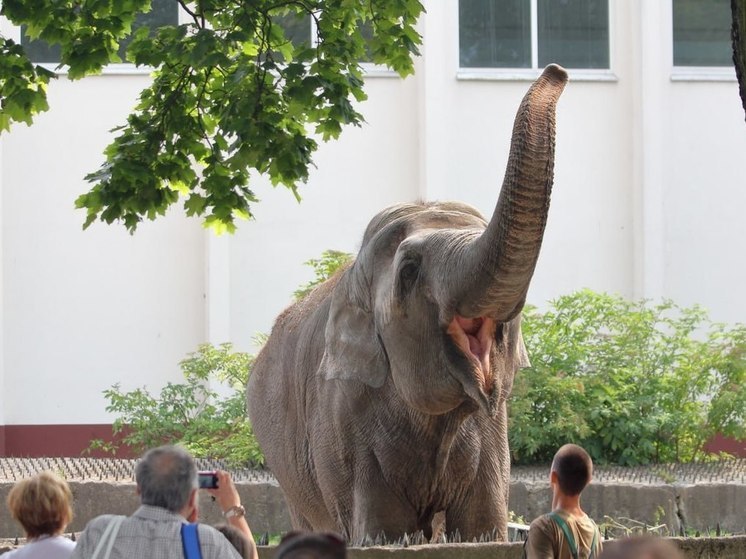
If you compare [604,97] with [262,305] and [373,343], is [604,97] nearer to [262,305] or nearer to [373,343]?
[262,305]

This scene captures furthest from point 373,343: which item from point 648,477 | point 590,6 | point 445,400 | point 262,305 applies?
point 590,6

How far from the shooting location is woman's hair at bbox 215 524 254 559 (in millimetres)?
4836

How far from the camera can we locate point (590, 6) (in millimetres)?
19938

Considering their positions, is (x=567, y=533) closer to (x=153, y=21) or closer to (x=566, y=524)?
(x=566, y=524)

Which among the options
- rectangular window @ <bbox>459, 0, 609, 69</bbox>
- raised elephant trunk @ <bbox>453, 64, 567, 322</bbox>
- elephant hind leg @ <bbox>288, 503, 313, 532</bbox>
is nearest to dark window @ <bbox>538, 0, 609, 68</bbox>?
rectangular window @ <bbox>459, 0, 609, 69</bbox>

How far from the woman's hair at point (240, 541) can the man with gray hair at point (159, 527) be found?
495mm

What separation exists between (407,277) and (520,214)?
1.27m

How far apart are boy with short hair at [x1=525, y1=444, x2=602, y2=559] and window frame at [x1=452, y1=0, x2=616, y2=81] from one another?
14.4 m

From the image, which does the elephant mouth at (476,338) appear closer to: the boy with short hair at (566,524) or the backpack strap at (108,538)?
the boy with short hair at (566,524)

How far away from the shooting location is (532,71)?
19.7 meters

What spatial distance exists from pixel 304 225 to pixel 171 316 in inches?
80.9

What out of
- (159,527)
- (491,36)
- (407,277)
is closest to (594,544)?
(407,277)

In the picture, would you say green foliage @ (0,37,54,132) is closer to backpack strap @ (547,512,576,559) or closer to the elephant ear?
the elephant ear

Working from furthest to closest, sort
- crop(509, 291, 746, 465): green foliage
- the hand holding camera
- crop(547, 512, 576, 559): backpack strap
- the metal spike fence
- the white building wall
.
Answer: the white building wall, crop(509, 291, 746, 465): green foliage, the metal spike fence, crop(547, 512, 576, 559): backpack strap, the hand holding camera
